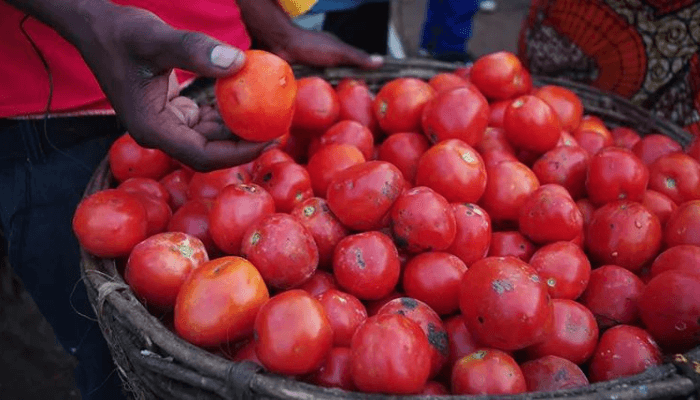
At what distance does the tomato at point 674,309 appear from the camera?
1454 millimetres

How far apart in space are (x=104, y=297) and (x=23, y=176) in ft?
2.38

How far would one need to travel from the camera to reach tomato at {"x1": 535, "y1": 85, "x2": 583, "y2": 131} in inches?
90.0

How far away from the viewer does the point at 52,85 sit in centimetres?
187

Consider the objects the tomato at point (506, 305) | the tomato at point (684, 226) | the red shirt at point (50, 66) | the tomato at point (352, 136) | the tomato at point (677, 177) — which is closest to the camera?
A: the tomato at point (506, 305)

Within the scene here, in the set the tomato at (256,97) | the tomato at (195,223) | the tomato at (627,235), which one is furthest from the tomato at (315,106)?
the tomato at (627,235)

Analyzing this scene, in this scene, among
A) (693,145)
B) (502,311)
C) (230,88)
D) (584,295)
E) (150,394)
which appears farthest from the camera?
(693,145)

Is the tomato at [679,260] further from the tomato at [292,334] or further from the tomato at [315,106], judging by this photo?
the tomato at [315,106]

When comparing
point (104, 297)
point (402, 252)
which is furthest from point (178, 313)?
point (402, 252)

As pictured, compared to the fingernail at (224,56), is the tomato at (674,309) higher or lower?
lower

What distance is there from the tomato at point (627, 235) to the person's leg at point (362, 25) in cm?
237

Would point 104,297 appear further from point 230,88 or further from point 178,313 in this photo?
point 230,88

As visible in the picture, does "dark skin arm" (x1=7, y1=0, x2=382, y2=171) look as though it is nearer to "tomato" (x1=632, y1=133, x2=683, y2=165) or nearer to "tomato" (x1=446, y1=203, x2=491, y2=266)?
"tomato" (x1=446, y1=203, x2=491, y2=266)

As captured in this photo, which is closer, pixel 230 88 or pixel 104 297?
pixel 104 297

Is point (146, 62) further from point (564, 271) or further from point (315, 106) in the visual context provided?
point (564, 271)
